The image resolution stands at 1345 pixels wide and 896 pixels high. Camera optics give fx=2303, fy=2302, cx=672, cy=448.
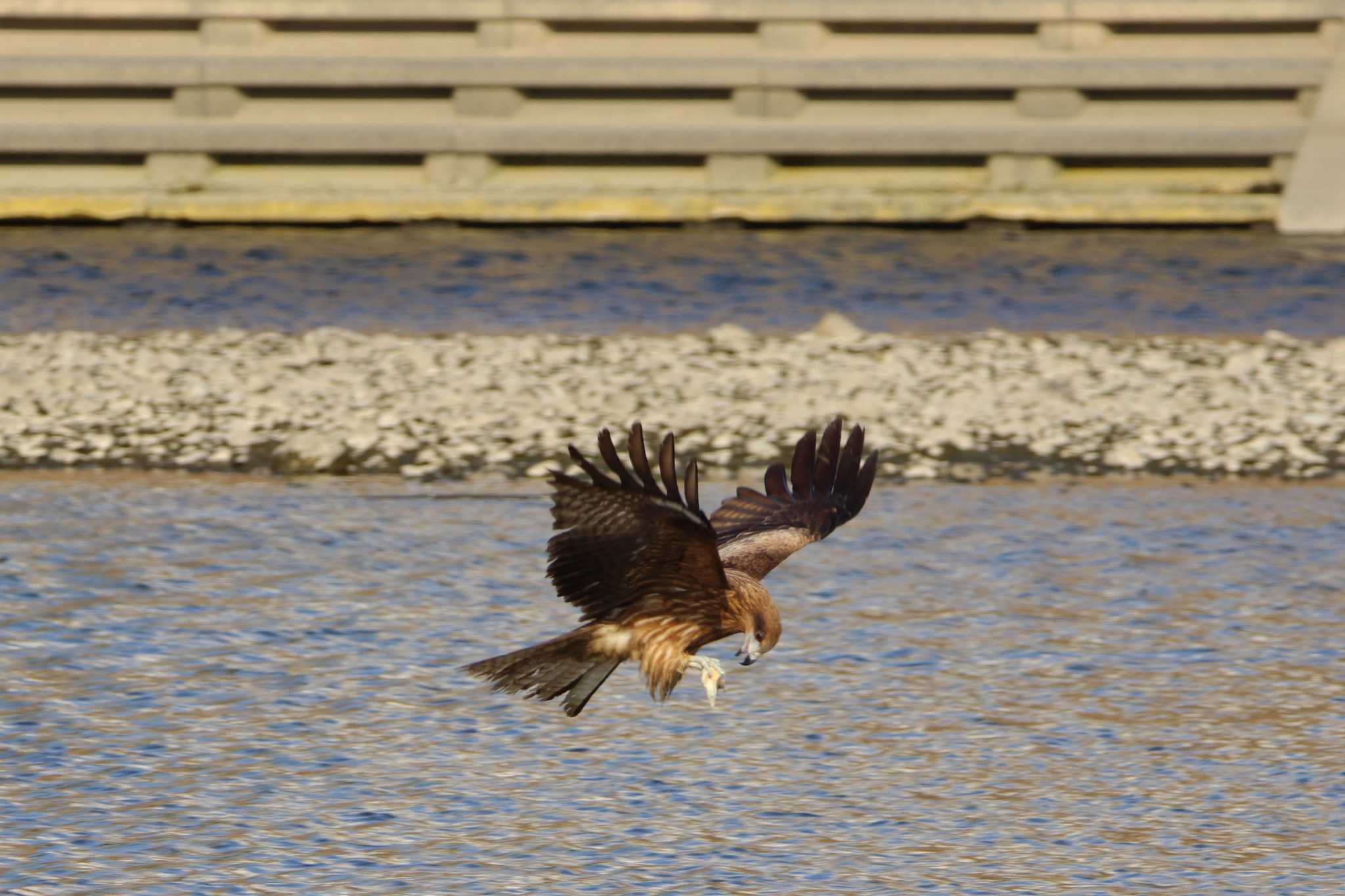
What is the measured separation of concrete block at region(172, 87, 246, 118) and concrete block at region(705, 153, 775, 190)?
12.0 feet

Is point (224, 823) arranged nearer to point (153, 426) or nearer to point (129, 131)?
point (153, 426)

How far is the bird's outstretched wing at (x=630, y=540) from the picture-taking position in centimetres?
470

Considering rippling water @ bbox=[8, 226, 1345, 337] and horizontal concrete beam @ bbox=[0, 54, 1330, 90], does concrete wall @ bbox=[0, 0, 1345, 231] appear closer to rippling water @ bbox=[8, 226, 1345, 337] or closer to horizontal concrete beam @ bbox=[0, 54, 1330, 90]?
horizontal concrete beam @ bbox=[0, 54, 1330, 90]

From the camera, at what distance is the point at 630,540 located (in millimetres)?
4949

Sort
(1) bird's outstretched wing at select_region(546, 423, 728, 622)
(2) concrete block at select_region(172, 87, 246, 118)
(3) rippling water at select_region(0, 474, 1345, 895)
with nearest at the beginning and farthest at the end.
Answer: (1) bird's outstretched wing at select_region(546, 423, 728, 622), (3) rippling water at select_region(0, 474, 1345, 895), (2) concrete block at select_region(172, 87, 246, 118)

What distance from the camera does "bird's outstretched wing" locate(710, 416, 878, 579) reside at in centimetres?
594

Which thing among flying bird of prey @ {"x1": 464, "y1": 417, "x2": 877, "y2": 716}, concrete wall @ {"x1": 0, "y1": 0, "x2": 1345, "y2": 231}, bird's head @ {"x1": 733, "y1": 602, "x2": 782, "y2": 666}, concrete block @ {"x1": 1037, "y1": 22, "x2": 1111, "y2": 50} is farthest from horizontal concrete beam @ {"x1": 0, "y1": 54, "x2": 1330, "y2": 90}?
bird's head @ {"x1": 733, "y1": 602, "x2": 782, "y2": 666}

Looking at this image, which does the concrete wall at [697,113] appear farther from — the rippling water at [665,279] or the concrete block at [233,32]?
the rippling water at [665,279]

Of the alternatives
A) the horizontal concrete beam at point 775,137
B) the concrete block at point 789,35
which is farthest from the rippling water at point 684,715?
the concrete block at point 789,35

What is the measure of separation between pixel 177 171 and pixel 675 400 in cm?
745

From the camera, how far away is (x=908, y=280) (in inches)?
613

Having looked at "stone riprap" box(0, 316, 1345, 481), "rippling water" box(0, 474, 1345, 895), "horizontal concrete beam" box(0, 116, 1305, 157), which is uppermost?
"horizontal concrete beam" box(0, 116, 1305, 157)

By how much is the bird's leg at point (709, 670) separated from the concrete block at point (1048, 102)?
1273 cm

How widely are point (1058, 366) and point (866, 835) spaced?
6702mm
